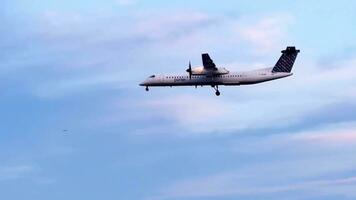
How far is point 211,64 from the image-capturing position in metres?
200
